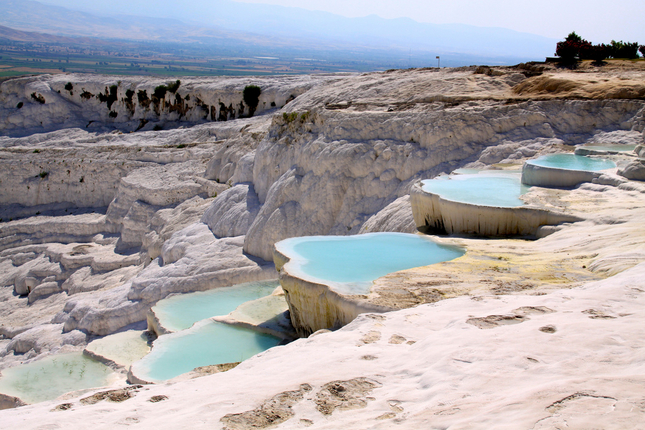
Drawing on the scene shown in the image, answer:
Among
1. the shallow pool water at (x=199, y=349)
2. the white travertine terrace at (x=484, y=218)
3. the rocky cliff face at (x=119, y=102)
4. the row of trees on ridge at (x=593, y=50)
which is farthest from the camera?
the rocky cliff face at (x=119, y=102)

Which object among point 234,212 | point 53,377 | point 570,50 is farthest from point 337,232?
point 570,50

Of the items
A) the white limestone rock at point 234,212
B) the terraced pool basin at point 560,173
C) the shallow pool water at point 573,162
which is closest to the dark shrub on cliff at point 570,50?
the shallow pool water at point 573,162

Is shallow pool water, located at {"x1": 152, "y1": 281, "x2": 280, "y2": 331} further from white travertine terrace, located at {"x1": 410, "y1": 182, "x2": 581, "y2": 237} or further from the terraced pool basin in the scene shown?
the terraced pool basin

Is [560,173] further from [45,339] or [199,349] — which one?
[45,339]

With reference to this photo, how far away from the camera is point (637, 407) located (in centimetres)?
275

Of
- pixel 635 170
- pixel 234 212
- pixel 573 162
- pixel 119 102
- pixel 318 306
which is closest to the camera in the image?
pixel 318 306

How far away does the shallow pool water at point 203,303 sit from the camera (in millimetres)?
10547

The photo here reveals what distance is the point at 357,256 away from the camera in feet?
26.4

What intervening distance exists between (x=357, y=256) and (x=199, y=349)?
112 inches

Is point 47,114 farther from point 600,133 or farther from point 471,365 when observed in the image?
point 471,365

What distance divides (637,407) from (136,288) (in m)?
12.6

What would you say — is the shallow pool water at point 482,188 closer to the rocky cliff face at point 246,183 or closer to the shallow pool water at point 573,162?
the shallow pool water at point 573,162

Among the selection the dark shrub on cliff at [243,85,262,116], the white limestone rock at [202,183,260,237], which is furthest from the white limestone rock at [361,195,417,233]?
the dark shrub on cliff at [243,85,262,116]

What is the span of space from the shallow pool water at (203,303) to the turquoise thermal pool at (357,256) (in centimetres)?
311
